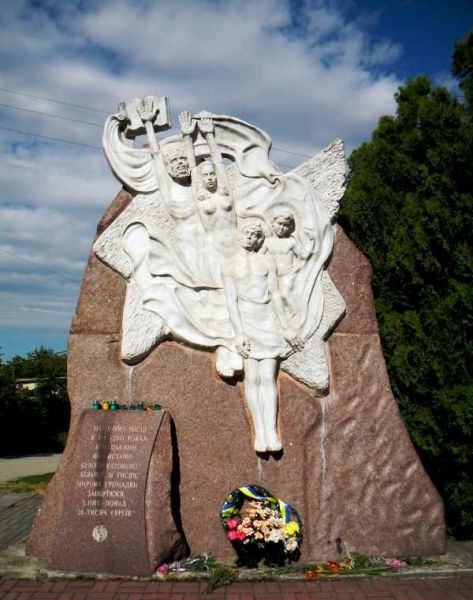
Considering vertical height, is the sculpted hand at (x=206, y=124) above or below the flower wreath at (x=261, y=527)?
above

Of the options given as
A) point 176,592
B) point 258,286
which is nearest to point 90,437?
point 176,592

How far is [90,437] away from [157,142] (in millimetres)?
2651

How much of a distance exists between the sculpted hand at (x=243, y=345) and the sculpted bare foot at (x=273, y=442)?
2.20 feet

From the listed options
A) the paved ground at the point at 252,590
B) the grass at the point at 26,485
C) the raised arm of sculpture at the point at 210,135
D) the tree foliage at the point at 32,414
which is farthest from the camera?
the tree foliage at the point at 32,414

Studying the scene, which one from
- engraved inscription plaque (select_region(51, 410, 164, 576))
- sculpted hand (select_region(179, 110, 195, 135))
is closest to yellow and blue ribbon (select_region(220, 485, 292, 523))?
engraved inscription plaque (select_region(51, 410, 164, 576))

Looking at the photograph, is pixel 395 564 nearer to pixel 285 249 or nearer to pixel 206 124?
pixel 285 249

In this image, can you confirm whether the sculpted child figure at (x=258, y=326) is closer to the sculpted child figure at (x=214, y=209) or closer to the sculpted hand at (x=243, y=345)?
the sculpted hand at (x=243, y=345)

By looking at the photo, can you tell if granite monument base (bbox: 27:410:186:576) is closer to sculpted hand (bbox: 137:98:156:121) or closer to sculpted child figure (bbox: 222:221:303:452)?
sculpted child figure (bbox: 222:221:303:452)

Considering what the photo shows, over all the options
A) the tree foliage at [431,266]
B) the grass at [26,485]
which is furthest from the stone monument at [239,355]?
the grass at [26,485]

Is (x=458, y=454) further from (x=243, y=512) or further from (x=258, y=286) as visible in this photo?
(x=258, y=286)

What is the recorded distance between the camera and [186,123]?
17.0ft

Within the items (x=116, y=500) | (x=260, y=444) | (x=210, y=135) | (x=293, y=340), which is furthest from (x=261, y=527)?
(x=210, y=135)

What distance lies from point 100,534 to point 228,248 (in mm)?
2498

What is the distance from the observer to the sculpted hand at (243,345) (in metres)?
4.69
